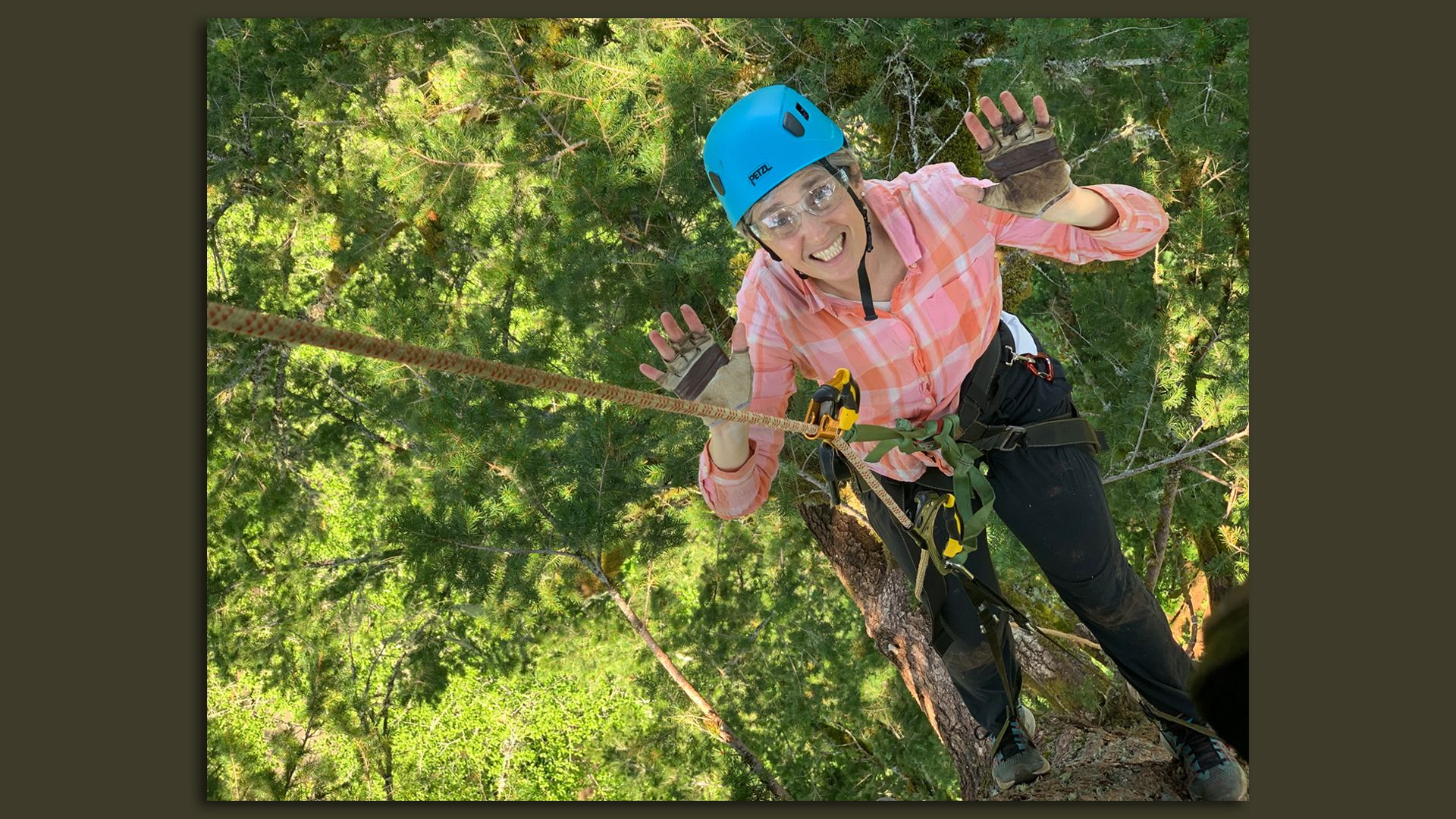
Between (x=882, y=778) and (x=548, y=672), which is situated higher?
(x=548, y=672)

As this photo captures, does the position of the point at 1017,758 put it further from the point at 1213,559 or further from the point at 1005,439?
the point at 1213,559

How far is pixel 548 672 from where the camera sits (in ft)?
22.9

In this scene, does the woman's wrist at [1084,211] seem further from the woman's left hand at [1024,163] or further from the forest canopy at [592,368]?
the forest canopy at [592,368]

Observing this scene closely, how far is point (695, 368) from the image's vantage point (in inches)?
78.3

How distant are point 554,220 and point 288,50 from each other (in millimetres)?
1871

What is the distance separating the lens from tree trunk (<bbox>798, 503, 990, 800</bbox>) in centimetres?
333

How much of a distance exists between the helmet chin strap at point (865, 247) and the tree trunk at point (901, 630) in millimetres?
1507

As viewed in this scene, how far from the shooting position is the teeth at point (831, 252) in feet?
6.63

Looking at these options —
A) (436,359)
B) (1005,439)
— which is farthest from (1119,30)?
(436,359)

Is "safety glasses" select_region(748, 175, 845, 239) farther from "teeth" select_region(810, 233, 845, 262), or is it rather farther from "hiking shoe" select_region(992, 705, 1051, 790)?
"hiking shoe" select_region(992, 705, 1051, 790)

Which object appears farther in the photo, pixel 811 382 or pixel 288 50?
pixel 288 50

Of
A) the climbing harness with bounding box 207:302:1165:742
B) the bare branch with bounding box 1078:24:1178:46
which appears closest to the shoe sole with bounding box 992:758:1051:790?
the climbing harness with bounding box 207:302:1165:742

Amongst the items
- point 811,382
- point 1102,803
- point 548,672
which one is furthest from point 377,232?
point 1102,803

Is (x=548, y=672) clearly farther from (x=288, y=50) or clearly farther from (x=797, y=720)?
(x=288, y=50)
